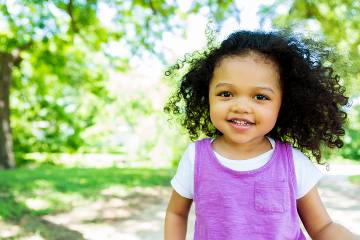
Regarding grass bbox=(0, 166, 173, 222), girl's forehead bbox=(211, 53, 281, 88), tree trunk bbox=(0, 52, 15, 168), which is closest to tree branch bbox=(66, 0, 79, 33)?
grass bbox=(0, 166, 173, 222)

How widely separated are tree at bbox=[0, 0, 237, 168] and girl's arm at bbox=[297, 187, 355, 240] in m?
5.45

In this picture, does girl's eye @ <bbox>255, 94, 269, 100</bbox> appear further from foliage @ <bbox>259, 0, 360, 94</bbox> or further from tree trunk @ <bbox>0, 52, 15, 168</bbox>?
tree trunk @ <bbox>0, 52, 15, 168</bbox>

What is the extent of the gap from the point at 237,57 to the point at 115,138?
18.7 meters

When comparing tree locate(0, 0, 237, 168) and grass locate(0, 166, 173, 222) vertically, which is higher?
tree locate(0, 0, 237, 168)

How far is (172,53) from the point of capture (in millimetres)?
9086

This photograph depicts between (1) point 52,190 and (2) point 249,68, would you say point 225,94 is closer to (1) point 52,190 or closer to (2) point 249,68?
(2) point 249,68

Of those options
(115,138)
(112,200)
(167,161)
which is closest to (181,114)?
(112,200)

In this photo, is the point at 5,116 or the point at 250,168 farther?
the point at 5,116

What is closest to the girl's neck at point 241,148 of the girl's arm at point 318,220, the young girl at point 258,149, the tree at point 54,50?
the young girl at point 258,149

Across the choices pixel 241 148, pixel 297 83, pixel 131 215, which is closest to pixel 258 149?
pixel 241 148

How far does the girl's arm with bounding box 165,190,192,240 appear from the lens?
170cm

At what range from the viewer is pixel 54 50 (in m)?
9.99

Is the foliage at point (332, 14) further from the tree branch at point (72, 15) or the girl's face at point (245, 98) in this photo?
the girl's face at point (245, 98)

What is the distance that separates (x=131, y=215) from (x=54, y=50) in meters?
6.19
